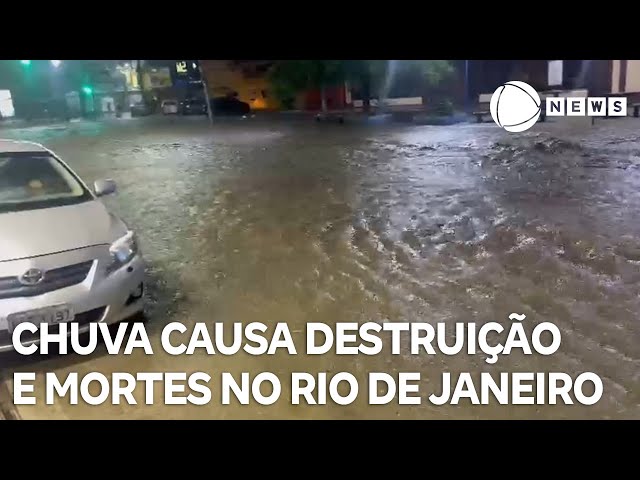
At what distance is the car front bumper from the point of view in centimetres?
203

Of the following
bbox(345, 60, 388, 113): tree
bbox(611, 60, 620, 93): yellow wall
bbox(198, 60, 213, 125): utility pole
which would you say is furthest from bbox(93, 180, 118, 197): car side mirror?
bbox(611, 60, 620, 93): yellow wall

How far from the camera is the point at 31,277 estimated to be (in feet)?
6.66

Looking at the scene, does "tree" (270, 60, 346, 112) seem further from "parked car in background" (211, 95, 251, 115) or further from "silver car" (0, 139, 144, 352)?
"silver car" (0, 139, 144, 352)

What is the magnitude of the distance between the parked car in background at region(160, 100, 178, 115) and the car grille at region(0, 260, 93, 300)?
88 cm

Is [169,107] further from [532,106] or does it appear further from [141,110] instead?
[532,106]

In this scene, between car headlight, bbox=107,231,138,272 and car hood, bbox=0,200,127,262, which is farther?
car headlight, bbox=107,231,138,272

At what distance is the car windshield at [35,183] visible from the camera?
88.0 inches
